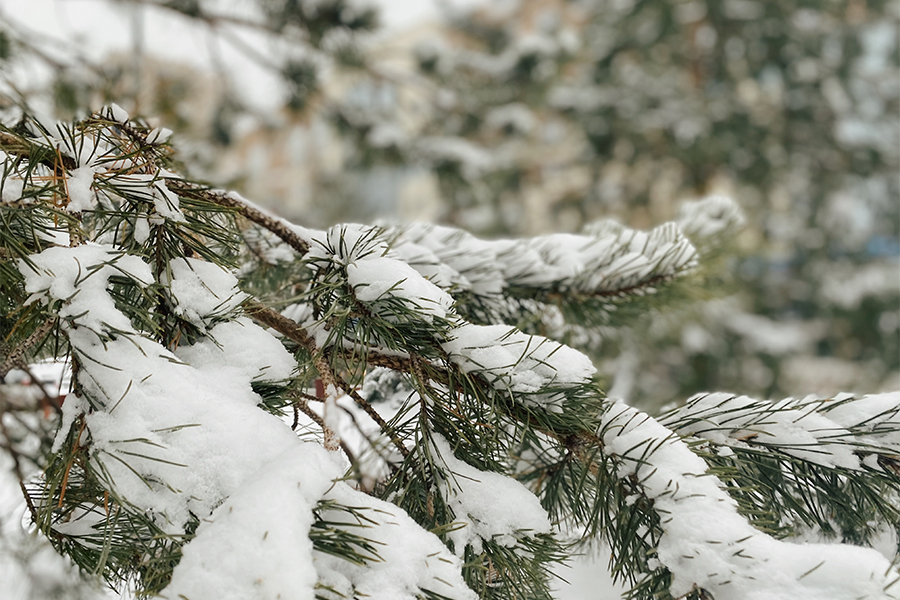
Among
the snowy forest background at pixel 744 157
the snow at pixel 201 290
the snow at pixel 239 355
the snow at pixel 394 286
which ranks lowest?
the snow at pixel 239 355

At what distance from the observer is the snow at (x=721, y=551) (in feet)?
1.30

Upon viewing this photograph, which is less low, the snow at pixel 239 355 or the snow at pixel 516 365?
the snow at pixel 516 365

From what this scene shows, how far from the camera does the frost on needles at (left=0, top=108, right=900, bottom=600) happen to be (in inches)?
15.9

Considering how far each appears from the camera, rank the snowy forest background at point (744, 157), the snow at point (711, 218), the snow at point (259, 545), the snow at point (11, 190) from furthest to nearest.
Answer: the snowy forest background at point (744, 157) < the snow at point (711, 218) < the snow at point (11, 190) < the snow at point (259, 545)

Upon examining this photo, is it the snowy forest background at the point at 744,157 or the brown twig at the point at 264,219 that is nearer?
the brown twig at the point at 264,219

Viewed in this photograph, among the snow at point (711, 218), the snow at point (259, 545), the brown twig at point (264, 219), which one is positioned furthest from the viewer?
the snow at point (711, 218)

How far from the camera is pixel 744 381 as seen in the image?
16.5 ft

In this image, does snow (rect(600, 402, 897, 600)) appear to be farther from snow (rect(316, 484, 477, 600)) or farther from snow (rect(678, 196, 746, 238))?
snow (rect(678, 196, 746, 238))

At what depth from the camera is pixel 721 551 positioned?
0.42 meters

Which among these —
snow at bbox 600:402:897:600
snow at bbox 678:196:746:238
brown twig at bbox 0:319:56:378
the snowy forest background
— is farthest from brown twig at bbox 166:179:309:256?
the snowy forest background

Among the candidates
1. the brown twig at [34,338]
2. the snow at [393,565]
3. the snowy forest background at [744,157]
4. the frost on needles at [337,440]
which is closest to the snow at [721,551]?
the frost on needles at [337,440]

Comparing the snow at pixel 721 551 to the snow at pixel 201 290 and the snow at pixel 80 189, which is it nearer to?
the snow at pixel 201 290

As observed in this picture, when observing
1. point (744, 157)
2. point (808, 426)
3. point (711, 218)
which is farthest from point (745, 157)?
point (808, 426)

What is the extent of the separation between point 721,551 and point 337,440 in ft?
1.04
